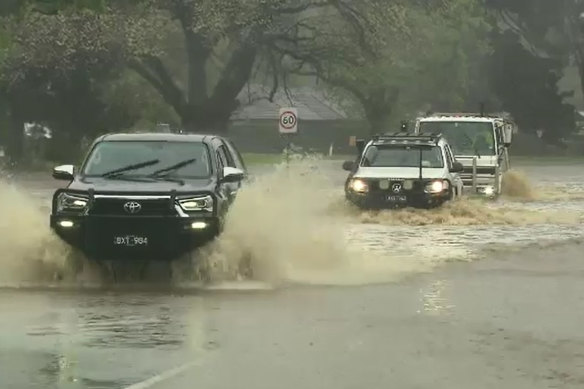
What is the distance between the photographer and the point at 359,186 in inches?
1130

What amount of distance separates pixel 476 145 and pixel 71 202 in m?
22.3

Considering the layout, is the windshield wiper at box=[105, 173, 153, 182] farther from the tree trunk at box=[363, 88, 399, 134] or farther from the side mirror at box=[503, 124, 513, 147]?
the tree trunk at box=[363, 88, 399, 134]

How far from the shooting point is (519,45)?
8812 centimetres

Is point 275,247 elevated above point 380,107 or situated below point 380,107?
below

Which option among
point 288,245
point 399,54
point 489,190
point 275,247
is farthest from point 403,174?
point 399,54

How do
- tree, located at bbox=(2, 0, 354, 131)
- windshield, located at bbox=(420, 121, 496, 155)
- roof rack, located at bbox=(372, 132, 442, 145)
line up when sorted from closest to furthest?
1. roof rack, located at bbox=(372, 132, 442, 145)
2. windshield, located at bbox=(420, 121, 496, 155)
3. tree, located at bbox=(2, 0, 354, 131)

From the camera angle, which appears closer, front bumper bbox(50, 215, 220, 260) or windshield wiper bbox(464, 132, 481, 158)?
front bumper bbox(50, 215, 220, 260)

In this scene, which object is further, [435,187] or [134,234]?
[435,187]

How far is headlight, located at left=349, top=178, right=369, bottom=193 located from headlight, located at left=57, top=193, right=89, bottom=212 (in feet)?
43.6

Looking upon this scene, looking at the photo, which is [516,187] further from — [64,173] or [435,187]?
[64,173]

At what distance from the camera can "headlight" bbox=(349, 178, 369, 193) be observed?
2861cm

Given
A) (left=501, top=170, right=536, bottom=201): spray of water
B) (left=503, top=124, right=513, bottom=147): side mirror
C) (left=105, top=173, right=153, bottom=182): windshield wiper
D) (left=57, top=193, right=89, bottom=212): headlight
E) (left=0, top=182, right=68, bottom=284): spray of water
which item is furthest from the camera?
(left=501, top=170, right=536, bottom=201): spray of water

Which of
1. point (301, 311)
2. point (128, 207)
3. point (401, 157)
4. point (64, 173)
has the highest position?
point (64, 173)

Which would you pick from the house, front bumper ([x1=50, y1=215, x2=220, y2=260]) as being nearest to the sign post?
front bumper ([x1=50, y1=215, x2=220, y2=260])
